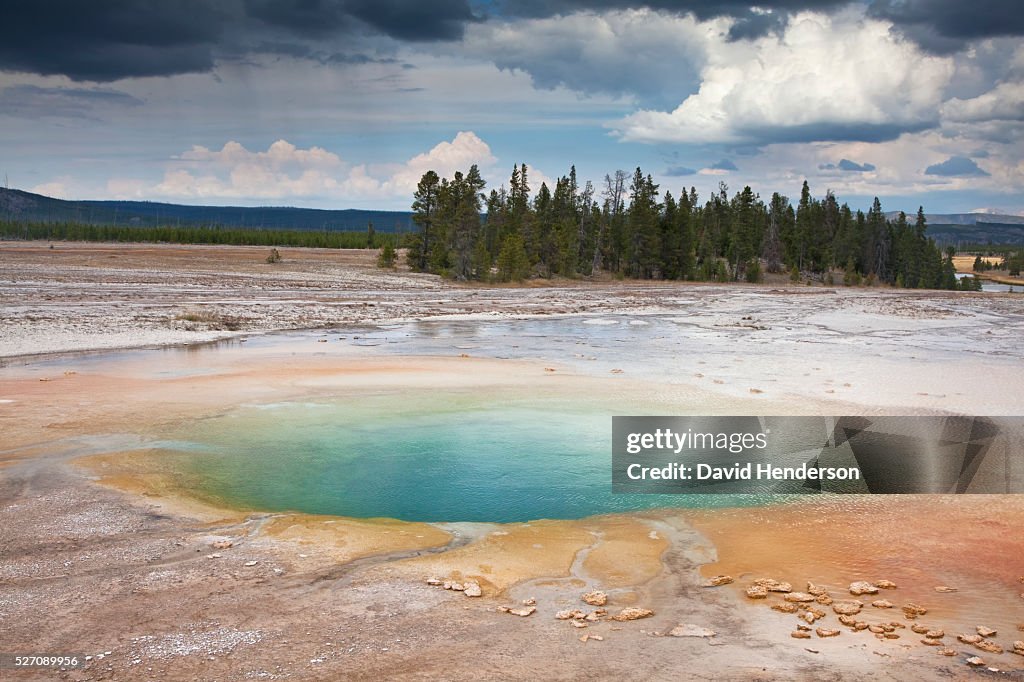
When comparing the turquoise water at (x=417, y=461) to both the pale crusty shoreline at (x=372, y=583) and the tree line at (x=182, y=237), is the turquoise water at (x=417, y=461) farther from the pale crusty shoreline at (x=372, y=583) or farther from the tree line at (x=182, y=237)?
the tree line at (x=182, y=237)

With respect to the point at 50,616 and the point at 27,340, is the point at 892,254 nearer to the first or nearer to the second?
the point at 27,340

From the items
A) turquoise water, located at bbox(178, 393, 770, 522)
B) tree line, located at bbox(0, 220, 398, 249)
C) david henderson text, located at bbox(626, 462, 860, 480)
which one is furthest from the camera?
tree line, located at bbox(0, 220, 398, 249)

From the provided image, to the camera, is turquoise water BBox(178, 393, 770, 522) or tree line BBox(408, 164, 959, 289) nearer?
turquoise water BBox(178, 393, 770, 522)

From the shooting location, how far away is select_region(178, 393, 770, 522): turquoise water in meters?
10.1

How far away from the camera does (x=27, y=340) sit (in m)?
22.7

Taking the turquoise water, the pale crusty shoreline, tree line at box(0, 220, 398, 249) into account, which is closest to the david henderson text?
the turquoise water

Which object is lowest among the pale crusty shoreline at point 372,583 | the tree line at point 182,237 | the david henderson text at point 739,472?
the david henderson text at point 739,472

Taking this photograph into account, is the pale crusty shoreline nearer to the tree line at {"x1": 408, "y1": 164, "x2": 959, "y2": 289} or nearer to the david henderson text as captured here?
the david henderson text

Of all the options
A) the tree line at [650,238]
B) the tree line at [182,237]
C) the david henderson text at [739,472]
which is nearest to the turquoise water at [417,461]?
the david henderson text at [739,472]

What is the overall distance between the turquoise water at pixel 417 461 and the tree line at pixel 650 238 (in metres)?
46.6

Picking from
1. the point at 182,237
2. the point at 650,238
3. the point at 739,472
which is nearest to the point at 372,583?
the point at 739,472

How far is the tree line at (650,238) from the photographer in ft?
212

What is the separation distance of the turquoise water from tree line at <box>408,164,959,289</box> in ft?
153

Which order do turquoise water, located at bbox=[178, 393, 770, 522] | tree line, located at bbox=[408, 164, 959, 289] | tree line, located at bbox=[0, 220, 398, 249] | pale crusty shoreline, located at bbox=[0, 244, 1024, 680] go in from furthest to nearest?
tree line, located at bbox=[0, 220, 398, 249]
tree line, located at bbox=[408, 164, 959, 289]
turquoise water, located at bbox=[178, 393, 770, 522]
pale crusty shoreline, located at bbox=[0, 244, 1024, 680]
